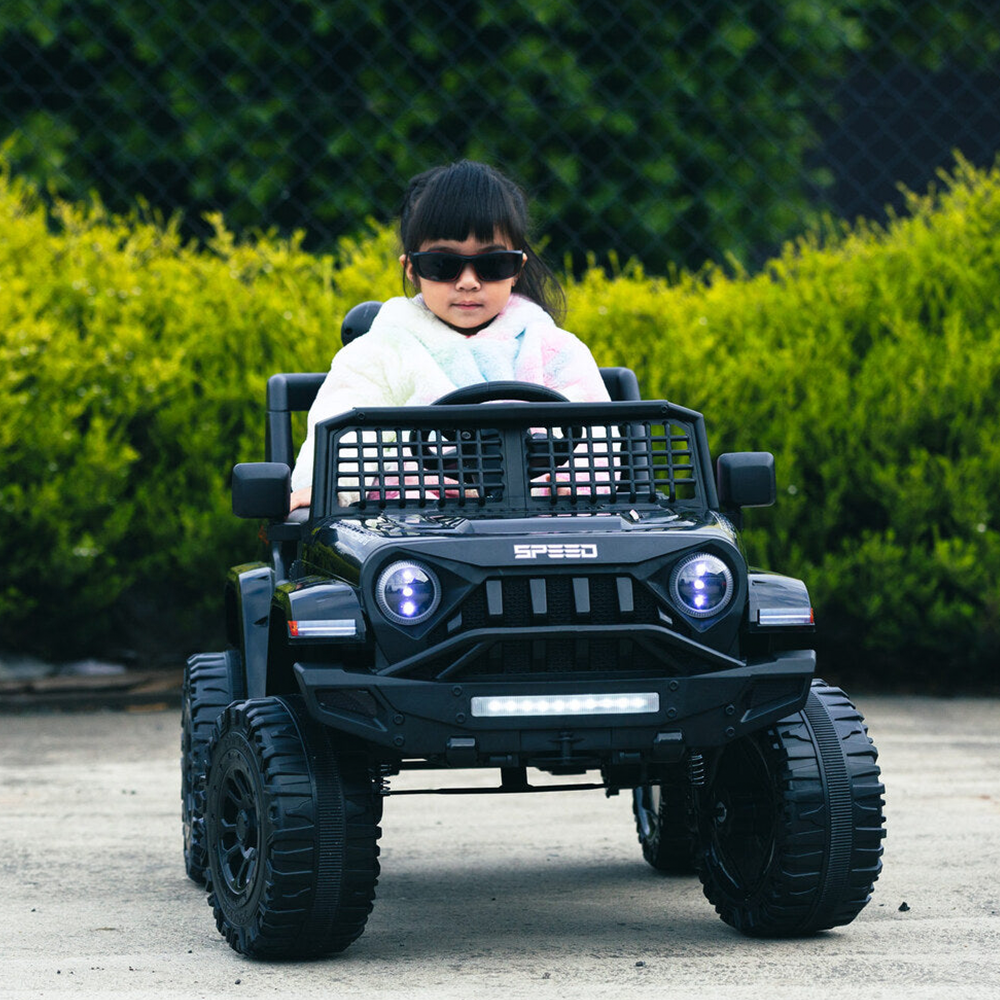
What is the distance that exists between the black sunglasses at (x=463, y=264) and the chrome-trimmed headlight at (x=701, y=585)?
122cm

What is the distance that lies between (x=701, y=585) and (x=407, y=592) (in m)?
0.60

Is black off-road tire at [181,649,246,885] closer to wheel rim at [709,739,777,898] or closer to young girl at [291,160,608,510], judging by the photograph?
young girl at [291,160,608,510]

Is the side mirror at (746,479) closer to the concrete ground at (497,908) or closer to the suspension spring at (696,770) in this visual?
the suspension spring at (696,770)

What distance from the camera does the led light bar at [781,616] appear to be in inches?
155

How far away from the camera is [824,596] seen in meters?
8.35

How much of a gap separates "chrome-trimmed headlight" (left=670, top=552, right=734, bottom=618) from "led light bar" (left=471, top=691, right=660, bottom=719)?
201 millimetres

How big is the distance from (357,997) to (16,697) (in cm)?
505

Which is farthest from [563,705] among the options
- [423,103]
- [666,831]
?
[423,103]

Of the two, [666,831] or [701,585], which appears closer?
[701,585]

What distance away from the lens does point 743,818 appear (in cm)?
428

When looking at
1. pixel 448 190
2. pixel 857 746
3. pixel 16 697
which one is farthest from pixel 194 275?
pixel 857 746

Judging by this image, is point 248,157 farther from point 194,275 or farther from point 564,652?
point 564,652

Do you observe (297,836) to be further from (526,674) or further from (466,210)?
(466,210)

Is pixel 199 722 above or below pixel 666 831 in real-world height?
above
